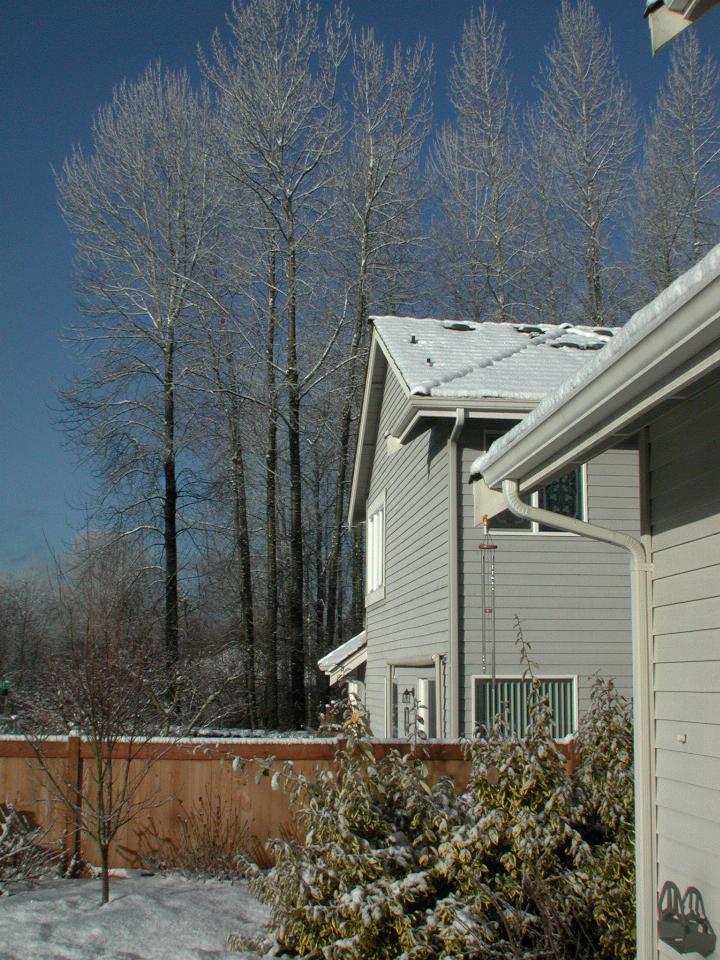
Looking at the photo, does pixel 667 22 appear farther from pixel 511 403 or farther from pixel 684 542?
pixel 511 403

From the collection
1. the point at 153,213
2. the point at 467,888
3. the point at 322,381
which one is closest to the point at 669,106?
the point at 322,381

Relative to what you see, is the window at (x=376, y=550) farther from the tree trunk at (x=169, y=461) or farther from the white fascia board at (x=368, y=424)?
the tree trunk at (x=169, y=461)

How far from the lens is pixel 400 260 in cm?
2536

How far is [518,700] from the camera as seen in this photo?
10.9m

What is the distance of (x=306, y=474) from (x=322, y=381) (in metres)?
4.47

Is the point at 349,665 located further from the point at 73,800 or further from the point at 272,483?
the point at 73,800

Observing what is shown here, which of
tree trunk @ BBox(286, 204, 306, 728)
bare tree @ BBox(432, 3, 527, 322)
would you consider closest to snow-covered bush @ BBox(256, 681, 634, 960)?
tree trunk @ BBox(286, 204, 306, 728)

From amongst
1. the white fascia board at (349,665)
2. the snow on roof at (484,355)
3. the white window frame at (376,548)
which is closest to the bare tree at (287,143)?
the white fascia board at (349,665)

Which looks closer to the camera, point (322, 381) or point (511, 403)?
point (511, 403)

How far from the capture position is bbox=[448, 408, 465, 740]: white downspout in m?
10.7

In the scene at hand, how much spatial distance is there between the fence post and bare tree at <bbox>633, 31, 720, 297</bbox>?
19609 mm

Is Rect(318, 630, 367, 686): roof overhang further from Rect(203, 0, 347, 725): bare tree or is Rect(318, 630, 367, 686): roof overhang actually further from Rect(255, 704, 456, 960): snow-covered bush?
Rect(255, 704, 456, 960): snow-covered bush

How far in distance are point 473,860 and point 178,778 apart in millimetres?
3655

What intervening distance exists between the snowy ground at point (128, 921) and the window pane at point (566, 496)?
5.24m
